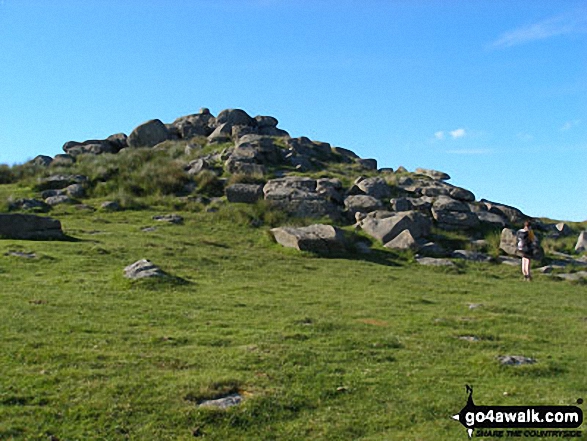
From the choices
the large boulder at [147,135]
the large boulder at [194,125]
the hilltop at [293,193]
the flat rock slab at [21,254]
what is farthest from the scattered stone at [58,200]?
the large boulder at [194,125]

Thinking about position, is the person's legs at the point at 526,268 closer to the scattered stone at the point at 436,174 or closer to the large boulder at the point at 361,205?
the large boulder at the point at 361,205

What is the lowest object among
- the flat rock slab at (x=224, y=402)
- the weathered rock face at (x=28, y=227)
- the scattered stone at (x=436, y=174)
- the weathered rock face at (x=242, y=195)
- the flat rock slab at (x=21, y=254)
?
the flat rock slab at (x=224, y=402)

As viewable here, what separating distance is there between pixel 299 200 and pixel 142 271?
16143 millimetres

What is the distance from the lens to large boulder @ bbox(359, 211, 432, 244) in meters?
28.2

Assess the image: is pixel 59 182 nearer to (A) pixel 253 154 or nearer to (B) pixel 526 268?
(A) pixel 253 154

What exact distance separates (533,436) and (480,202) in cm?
2971

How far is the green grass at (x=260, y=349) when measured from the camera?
26.3 ft

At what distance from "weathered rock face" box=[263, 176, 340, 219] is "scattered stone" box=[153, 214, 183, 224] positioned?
4.90 meters

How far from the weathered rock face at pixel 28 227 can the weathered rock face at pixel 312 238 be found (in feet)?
28.3

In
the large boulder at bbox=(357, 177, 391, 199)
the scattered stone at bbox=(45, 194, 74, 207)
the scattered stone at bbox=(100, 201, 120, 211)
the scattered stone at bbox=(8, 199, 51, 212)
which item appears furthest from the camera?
the large boulder at bbox=(357, 177, 391, 199)

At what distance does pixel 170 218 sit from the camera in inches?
1174

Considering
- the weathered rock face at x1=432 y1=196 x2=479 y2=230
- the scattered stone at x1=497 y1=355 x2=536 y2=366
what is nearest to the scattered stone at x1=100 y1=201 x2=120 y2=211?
the weathered rock face at x1=432 y1=196 x2=479 y2=230

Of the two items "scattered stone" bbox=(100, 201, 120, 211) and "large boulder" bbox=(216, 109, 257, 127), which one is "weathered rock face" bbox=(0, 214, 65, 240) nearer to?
"scattered stone" bbox=(100, 201, 120, 211)

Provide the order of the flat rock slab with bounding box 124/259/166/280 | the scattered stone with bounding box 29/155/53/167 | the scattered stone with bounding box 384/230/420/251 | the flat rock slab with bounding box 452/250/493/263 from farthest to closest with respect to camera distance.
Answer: the scattered stone with bounding box 29/155/53/167, the scattered stone with bounding box 384/230/420/251, the flat rock slab with bounding box 452/250/493/263, the flat rock slab with bounding box 124/259/166/280
